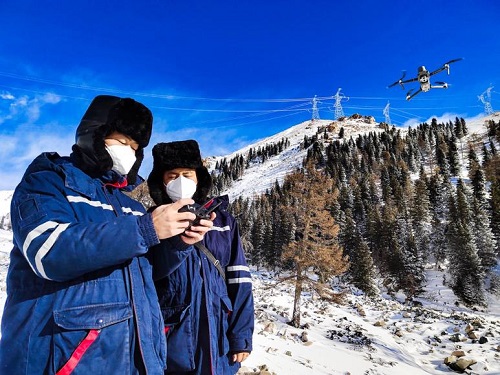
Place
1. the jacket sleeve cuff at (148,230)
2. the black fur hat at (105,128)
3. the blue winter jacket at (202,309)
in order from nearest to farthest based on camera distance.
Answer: the jacket sleeve cuff at (148,230) → the black fur hat at (105,128) → the blue winter jacket at (202,309)

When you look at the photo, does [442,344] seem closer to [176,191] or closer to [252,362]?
[252,362]

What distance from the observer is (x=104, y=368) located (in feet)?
4.50

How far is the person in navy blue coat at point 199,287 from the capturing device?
2.28m

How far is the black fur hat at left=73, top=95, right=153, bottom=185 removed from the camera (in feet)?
5.82

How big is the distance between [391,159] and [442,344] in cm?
8577

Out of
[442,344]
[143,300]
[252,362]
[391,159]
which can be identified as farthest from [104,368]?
[391,159]

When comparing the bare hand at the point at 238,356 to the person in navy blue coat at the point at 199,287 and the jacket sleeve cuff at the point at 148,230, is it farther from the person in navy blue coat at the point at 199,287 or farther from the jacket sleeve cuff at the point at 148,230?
the jacket sleeve cuff at the point at 148,230

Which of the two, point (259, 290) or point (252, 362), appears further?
point (259, 290)

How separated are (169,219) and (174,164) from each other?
1608 mm

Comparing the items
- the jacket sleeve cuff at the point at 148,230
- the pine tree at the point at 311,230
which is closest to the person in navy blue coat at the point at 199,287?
the jacket sleeve cuff at the point at 148,230

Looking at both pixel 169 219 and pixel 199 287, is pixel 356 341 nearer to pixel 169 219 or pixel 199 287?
pixel 199 287

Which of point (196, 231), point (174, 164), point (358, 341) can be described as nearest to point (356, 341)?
point (358, 341)

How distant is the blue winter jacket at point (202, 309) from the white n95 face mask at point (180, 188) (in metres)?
0.35

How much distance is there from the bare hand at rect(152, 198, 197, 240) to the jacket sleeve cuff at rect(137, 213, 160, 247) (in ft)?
0.07
